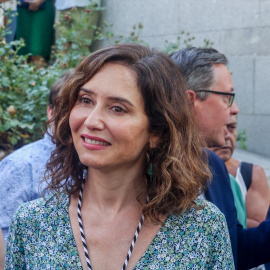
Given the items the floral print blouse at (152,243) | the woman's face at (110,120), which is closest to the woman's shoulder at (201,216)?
the floral print blouse at (152,243)

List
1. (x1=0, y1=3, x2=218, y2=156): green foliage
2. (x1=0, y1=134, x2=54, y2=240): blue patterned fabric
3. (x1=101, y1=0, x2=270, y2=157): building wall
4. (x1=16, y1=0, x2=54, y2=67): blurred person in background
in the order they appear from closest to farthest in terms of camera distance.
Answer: (x1=0, y1=134, x2=54, y2=240): blue patterned fabric
(x1=0, y1=3, x2=218, y2=156): green foliage
(x1=101, y1=0, x2=270, y2=157): building wall
(x1=16, y1=0, x2=54, y2=67): blurred person in background

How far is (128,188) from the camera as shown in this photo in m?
2.45

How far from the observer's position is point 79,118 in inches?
91.9

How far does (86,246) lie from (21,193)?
111 cm

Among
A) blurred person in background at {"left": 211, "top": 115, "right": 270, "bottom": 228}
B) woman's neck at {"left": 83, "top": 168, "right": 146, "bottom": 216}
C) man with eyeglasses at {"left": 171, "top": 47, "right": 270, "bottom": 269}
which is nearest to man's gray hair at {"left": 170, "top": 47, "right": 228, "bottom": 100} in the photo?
man with eyeglasses at {"left": 171, "top": 47, "right": 270, "bottom": 269}

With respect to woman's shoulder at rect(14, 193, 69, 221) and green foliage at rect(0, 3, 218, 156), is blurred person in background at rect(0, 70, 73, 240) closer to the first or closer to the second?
woman's shoulder at rect(14, 193, 69, 221)

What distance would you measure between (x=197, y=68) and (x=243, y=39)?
3365mm

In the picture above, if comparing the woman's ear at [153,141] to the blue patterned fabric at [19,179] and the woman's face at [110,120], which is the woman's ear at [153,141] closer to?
the woman's face at [110,120]

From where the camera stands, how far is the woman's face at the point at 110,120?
90.0 inches

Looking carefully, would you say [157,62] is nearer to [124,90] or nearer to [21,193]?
[124,90]

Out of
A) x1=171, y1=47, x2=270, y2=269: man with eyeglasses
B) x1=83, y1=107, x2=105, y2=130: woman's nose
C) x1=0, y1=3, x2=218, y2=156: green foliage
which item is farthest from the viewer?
x1=0, y1=3, x2=218, y2=156: green foliage

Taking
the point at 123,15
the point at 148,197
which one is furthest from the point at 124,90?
the point at 123,15

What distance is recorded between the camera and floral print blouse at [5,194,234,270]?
7.54ft

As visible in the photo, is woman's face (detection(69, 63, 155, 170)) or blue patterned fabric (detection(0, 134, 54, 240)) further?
blue patterned fabric (detection(0, 134, 54, 240))
